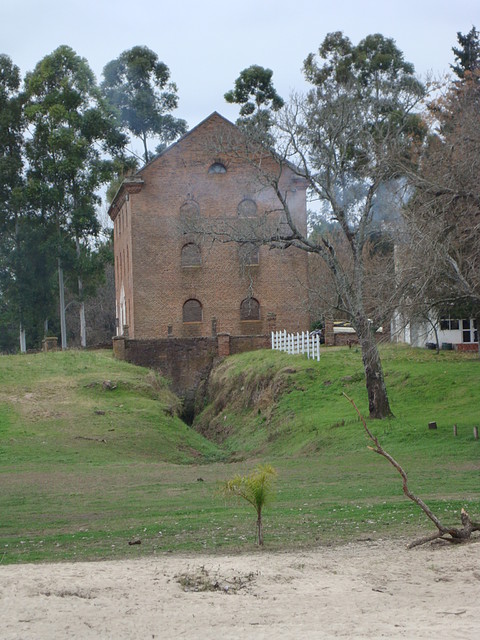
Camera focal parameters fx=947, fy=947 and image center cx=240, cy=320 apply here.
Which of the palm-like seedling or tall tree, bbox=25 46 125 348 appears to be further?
tall tree, bbox=25 46 125 348

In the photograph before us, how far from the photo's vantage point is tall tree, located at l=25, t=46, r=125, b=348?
56812 mm

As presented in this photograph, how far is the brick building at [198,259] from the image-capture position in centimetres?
5122

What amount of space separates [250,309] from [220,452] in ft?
70.0

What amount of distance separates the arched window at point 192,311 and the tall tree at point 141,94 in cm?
2378

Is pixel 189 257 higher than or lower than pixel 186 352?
higher

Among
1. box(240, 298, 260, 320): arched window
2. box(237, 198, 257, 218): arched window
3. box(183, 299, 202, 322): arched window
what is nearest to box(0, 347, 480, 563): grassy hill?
box(183, 299, 202, 322): arched window

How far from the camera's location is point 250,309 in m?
52.3

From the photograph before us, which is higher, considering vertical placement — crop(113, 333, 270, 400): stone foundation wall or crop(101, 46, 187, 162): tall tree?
crop(101, 46, 187, 162): tall tree

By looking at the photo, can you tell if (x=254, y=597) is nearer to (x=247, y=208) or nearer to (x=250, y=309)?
(x=250, y=309)

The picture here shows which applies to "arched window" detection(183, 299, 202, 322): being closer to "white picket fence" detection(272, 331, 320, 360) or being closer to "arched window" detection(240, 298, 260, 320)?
"arched window" detection(240, 298, 260, 320)

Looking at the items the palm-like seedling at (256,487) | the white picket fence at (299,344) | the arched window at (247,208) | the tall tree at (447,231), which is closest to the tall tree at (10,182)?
the arched window at (247,208)

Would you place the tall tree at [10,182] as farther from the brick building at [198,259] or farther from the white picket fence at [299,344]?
the white picket fence at [299,344]

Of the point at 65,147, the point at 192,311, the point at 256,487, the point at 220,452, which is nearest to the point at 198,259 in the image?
the point at 192,311

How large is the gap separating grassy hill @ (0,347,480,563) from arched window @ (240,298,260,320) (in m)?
7.60
